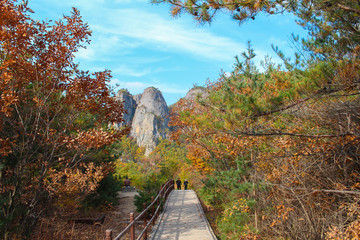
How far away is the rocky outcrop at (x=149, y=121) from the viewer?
8862 cm

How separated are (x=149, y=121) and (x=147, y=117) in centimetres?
233

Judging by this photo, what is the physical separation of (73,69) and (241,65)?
4.32 meters

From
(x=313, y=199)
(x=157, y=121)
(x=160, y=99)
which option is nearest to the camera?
(x=313, y=199)

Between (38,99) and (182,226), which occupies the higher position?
(38,99)

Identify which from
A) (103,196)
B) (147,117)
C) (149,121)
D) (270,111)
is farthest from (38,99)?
(147,117)

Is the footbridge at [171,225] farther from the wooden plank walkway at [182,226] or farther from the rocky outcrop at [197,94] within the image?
the rocky outcrop at [197,94]

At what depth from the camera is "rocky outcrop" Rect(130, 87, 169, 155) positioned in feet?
291

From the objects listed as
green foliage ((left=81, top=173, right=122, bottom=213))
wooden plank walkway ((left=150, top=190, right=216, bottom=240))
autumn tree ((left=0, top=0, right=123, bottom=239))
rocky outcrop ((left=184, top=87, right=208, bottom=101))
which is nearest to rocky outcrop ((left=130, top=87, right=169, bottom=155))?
rocky outcrop ((left=184, top=87, right=208, bottom=101))

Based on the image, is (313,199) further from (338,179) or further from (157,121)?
(157,121)

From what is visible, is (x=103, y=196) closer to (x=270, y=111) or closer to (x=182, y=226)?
(x=182, y=226)

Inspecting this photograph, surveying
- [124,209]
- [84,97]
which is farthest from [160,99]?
[84,97]

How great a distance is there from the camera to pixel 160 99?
99312mm

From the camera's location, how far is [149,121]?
9081cm

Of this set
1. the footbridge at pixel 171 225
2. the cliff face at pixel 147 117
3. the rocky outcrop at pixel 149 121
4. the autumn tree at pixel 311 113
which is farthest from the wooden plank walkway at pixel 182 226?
the rocky outcrop at pixel 149 121
